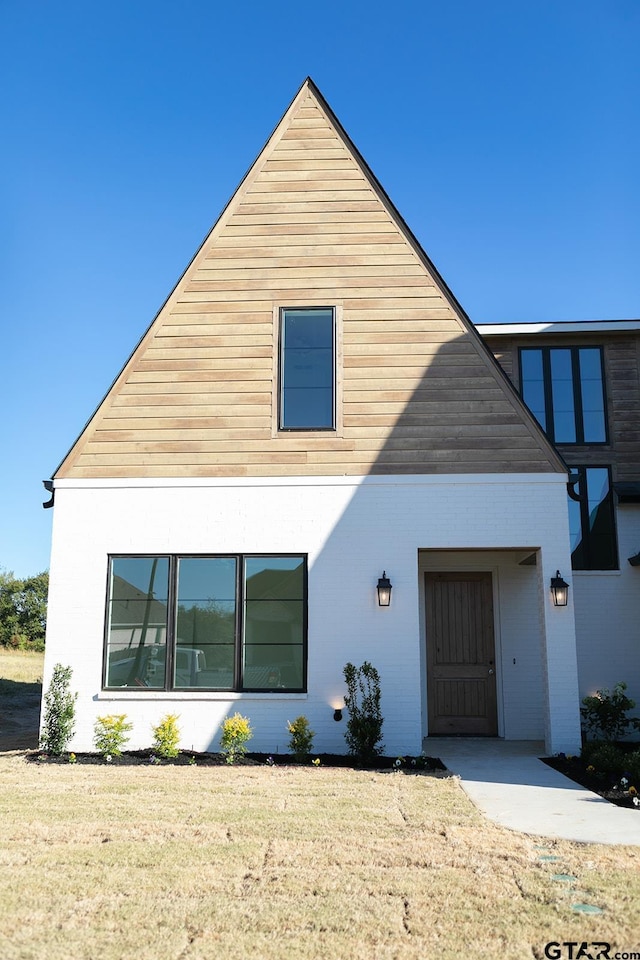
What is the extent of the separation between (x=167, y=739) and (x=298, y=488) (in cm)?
353

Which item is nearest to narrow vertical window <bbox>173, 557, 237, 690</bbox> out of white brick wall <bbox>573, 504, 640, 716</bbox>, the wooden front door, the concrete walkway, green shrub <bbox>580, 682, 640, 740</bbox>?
the concrete walkway

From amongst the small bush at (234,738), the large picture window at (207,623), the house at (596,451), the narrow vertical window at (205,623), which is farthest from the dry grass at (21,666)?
the house at (596,451)

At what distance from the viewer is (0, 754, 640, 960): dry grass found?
3.88 metres

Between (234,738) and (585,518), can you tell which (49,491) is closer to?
(234,738)

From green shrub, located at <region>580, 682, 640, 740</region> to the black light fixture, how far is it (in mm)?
2102

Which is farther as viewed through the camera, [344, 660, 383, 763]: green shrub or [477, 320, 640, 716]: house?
[477, 320, 640, 716]: house

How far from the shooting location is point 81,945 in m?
3.82

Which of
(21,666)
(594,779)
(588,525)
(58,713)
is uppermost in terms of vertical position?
(588,525)

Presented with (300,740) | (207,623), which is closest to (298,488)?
(207,623)

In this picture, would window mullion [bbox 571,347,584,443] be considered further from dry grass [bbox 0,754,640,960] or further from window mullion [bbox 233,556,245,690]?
dry grass [bbox 0,754,640,960]

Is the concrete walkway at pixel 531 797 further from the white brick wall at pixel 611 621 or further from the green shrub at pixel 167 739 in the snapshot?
the green shrub at pixel 167 739

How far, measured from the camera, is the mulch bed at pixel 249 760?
9031 millimetres

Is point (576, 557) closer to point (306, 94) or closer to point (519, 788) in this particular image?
point (519, 788)

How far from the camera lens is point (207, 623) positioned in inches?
397
